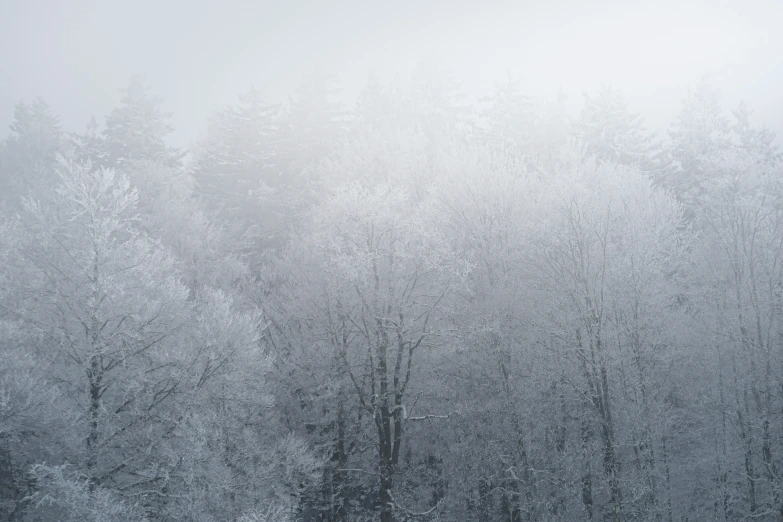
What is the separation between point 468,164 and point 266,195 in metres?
17.8

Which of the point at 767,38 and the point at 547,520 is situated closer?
the point at 547,520

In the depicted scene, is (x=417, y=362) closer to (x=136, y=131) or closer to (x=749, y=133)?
(x=136, y=131)

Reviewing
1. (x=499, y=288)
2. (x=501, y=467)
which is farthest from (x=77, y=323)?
(x=501, y=467)

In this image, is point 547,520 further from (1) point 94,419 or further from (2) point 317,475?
(1) point 94,419

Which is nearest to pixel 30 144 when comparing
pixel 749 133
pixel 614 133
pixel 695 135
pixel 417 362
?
pixel 417 362

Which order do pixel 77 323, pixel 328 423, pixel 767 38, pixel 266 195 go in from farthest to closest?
pixel 767 38, pixel 266 195, pixel 328 423, pixel 77 323

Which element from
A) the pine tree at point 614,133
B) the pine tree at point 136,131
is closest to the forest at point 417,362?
the pine tree at point 614,133

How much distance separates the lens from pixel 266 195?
3784 cm

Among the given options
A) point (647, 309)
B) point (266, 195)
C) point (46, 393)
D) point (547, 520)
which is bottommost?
point (547, 520)

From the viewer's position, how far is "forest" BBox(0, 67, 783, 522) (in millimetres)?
16562

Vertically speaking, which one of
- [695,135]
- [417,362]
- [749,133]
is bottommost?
[417,362]

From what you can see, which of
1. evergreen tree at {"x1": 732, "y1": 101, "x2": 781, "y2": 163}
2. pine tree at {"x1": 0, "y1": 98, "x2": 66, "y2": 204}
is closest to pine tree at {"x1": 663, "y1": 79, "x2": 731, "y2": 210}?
evergreen tree at {"x1": 732, "y1": 101, "x2": 781, "y2": 163}

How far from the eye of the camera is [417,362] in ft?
74.2

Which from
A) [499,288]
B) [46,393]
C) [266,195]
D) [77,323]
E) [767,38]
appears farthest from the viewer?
[767,38]
